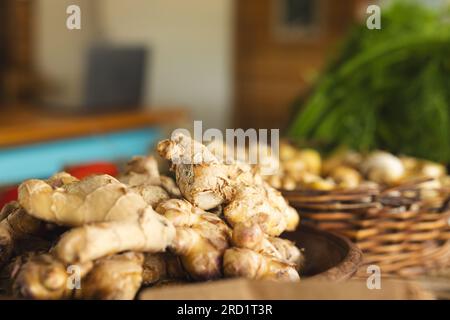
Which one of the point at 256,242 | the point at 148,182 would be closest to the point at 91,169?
the point at 148,182

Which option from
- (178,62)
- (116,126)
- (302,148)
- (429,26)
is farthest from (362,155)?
(178,62)

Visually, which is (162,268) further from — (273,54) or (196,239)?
(273,54)

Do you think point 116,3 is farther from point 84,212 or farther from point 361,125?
point 84,212

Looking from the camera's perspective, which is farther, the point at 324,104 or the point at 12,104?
the point at 12,104

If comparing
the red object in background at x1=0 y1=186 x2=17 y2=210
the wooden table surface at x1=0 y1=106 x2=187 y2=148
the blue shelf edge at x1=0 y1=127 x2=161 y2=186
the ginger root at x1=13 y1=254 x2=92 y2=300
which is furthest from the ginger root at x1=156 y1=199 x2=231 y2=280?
the wooden table surface at x1=0 y1=106 x2=187 y2=148

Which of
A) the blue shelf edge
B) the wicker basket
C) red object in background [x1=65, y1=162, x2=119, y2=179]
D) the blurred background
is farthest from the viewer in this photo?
the blurred background

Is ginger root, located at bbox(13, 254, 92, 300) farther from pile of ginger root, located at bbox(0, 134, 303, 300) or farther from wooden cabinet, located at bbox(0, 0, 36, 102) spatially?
wooden cabinet, located at bbox(0, 0, 36, 102)

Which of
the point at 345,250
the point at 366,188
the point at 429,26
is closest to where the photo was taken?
the point at 345,250
